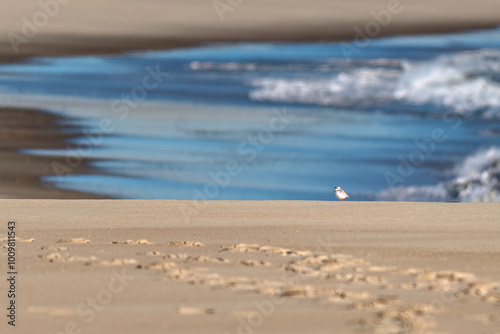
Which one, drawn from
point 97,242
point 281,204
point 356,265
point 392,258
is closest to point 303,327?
point 356,265

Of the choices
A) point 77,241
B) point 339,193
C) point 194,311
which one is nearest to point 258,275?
point 194,311

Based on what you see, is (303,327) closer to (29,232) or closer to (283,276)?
(283,276)

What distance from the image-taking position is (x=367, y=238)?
1463cm

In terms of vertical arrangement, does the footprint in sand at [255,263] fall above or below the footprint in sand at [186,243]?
below

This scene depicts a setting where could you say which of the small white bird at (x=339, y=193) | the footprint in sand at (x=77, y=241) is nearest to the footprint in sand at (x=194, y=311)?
the footprint in sand at (x=77, y=241)

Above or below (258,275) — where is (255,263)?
above

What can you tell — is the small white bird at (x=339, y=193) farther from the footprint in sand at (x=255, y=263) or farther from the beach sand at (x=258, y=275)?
the footprint in sand at (x=255, y=263)

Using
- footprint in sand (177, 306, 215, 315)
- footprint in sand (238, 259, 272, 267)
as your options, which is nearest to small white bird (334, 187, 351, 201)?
footprint in sand (238, 259, 272, 267)

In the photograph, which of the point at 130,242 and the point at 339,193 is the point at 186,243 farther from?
the point at 339,193

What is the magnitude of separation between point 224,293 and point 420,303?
2.09 meters

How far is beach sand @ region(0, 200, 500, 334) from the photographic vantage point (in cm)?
736

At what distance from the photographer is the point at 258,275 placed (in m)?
10.0

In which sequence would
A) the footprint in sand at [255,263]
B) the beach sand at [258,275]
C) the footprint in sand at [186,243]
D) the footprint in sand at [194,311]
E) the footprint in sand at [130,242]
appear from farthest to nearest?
the footprint in sand at [130,242] → the footprint in sand at [186,243] → the footprint in sand at [255,263] → the footprint in sand at [194,311] → the beach sand at [258,275]

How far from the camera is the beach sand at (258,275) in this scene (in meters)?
7.36
